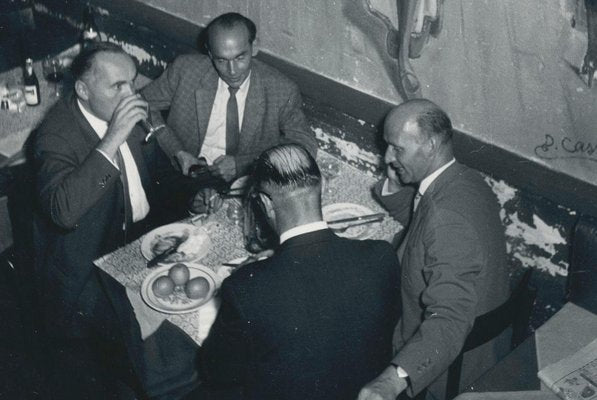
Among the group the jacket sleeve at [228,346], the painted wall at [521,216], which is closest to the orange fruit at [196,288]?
the jacket sleeve at [228,346]

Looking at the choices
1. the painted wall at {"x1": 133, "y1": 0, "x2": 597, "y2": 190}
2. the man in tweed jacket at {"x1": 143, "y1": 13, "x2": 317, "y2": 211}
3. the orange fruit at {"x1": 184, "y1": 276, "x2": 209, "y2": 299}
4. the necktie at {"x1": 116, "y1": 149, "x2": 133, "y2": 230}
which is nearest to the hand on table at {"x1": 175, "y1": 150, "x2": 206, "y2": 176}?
the man in tweed jacket at {"x1": 143, "y1": 13, "x2": 317, "y2": 211}

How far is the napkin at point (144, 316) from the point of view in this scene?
2342 mm

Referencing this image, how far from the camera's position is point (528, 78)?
281 centimetres

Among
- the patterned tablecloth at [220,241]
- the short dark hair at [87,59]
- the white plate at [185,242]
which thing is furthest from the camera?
the short dark hair at [87,59]

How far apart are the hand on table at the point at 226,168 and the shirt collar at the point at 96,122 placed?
2.14 ft

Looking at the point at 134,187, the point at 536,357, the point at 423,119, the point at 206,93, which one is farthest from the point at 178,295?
the point at 206,93

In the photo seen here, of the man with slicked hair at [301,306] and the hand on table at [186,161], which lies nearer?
the man with slicked hair at [301,306]

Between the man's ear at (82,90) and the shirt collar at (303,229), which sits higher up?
the shirt collar at (303,229)

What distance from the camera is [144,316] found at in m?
2.41

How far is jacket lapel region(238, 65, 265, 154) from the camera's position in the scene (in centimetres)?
348

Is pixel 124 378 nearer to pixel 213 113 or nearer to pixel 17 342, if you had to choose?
pixel 17 342

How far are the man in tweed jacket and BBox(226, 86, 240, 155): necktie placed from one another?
2 cm

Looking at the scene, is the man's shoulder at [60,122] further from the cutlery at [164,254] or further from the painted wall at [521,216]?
the painted wall at [521,216]

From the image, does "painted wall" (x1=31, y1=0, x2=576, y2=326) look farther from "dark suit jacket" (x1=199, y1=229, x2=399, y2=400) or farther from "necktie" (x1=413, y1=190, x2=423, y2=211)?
"dark suit jacket" (x1=199, y1=229, x2=399, y2=400)
